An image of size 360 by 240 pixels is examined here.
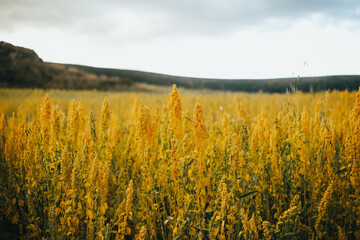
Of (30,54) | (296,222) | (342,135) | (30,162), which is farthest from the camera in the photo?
(30,54)

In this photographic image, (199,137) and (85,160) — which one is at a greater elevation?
(199,137)

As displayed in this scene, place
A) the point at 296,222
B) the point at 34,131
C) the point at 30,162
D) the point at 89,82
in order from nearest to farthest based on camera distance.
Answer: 1. the point at 296,222
2. the point at 30,162
3. the point at 34,131
4. the point at 89,82

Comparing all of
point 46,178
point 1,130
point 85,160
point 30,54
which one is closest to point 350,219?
point 85,160

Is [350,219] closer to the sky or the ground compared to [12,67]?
closer to the ground

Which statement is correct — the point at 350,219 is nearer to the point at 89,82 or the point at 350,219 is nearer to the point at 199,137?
the point at 199,137

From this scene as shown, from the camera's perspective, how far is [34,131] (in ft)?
6.40

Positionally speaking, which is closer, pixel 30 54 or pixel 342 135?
pixel 342 135

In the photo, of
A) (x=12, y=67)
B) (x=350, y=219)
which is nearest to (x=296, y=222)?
(x=350, y=219)

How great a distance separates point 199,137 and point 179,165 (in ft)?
0.93

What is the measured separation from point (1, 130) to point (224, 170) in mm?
2522

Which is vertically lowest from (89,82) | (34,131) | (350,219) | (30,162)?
(350,219)

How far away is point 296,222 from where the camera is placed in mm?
1420

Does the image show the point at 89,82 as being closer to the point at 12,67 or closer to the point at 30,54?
the point at 12,67

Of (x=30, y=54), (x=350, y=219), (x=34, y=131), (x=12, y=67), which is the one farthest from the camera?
(x=12, y=67)
